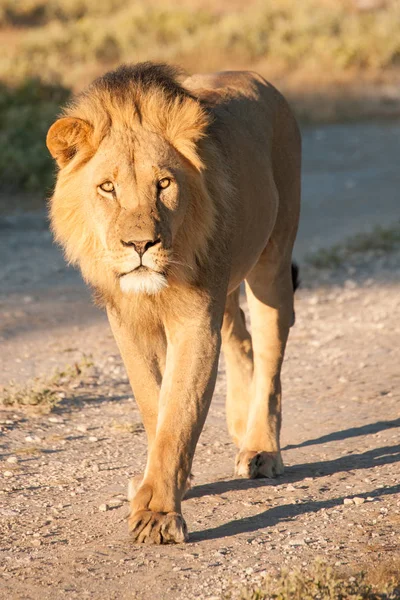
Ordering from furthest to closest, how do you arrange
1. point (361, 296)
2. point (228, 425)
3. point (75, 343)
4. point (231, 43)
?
point (231, 43) < point (361, 296) < point (75, 343) < point (228, 425)

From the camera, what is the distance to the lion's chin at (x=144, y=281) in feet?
12.4

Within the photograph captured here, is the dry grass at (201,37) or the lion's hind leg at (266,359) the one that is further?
the dry grass at (201,37)

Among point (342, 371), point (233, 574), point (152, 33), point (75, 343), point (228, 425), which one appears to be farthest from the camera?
point (152, 33)

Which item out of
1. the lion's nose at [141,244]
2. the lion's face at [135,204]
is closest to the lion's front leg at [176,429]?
the lion's face at [135,204]

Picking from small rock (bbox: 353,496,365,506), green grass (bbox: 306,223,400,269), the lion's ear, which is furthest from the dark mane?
green grass (bbox: 306,223,400,269)

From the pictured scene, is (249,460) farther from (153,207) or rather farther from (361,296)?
(361,296)

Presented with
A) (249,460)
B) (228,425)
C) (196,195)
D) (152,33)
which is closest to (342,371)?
(228,425)

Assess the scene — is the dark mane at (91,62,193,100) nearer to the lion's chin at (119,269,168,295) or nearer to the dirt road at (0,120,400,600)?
the lion's chin at (119,269,168,295)

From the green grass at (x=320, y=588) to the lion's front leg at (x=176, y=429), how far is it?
0.53 m

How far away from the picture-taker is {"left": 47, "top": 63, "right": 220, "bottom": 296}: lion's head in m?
3.81

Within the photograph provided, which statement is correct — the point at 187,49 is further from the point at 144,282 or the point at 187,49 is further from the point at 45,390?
the point at 144,282

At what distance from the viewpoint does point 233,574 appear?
3.65 meters

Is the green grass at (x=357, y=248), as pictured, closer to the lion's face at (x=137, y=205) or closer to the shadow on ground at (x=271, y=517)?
the shadow on ground at (x=271, y=517)

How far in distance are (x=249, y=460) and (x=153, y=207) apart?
4.75 feet
